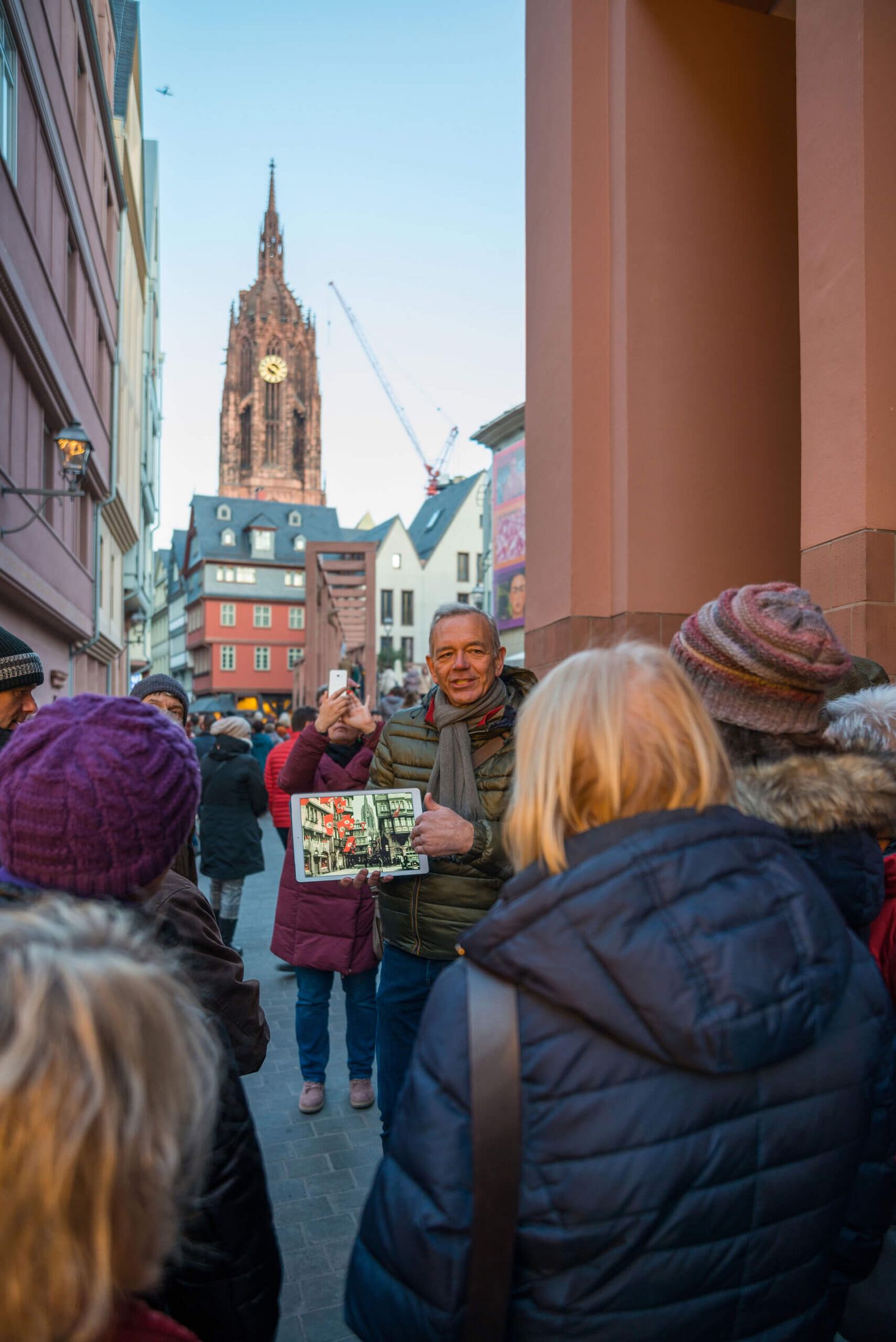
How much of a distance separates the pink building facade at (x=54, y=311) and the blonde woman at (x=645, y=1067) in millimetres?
9606

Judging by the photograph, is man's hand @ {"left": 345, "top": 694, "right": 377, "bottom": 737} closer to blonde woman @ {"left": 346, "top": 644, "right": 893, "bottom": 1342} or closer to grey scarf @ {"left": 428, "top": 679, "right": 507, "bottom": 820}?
grey scarf @ {"left": 428, "top": 679, "right": 507, "bottom": 820}

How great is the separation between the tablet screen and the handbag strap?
65.3 inches

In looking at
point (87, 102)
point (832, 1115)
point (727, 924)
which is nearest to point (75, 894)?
point (727, 924)

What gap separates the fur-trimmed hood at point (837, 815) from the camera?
5.37 feet

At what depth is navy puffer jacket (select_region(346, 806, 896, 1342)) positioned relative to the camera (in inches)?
44.9

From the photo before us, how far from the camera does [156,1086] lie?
94 cm

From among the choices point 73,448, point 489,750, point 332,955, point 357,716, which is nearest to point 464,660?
point 489,750

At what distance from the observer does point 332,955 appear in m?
4.37

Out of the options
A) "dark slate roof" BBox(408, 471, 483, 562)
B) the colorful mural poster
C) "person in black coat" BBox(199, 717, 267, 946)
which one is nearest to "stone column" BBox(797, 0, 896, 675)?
"person in black coat" BBox(199, 717, 267, 946)

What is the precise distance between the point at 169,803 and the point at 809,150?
4277 millimetres

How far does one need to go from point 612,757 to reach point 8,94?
12.1m

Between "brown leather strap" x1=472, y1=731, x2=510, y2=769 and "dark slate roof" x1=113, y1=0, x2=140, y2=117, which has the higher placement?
"dark slate roof" x1=113, y1=0, x2=140, y2=117

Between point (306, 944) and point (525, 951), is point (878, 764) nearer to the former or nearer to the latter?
point (525, 951)

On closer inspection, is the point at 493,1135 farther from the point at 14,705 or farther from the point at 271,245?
the point at 271,245
